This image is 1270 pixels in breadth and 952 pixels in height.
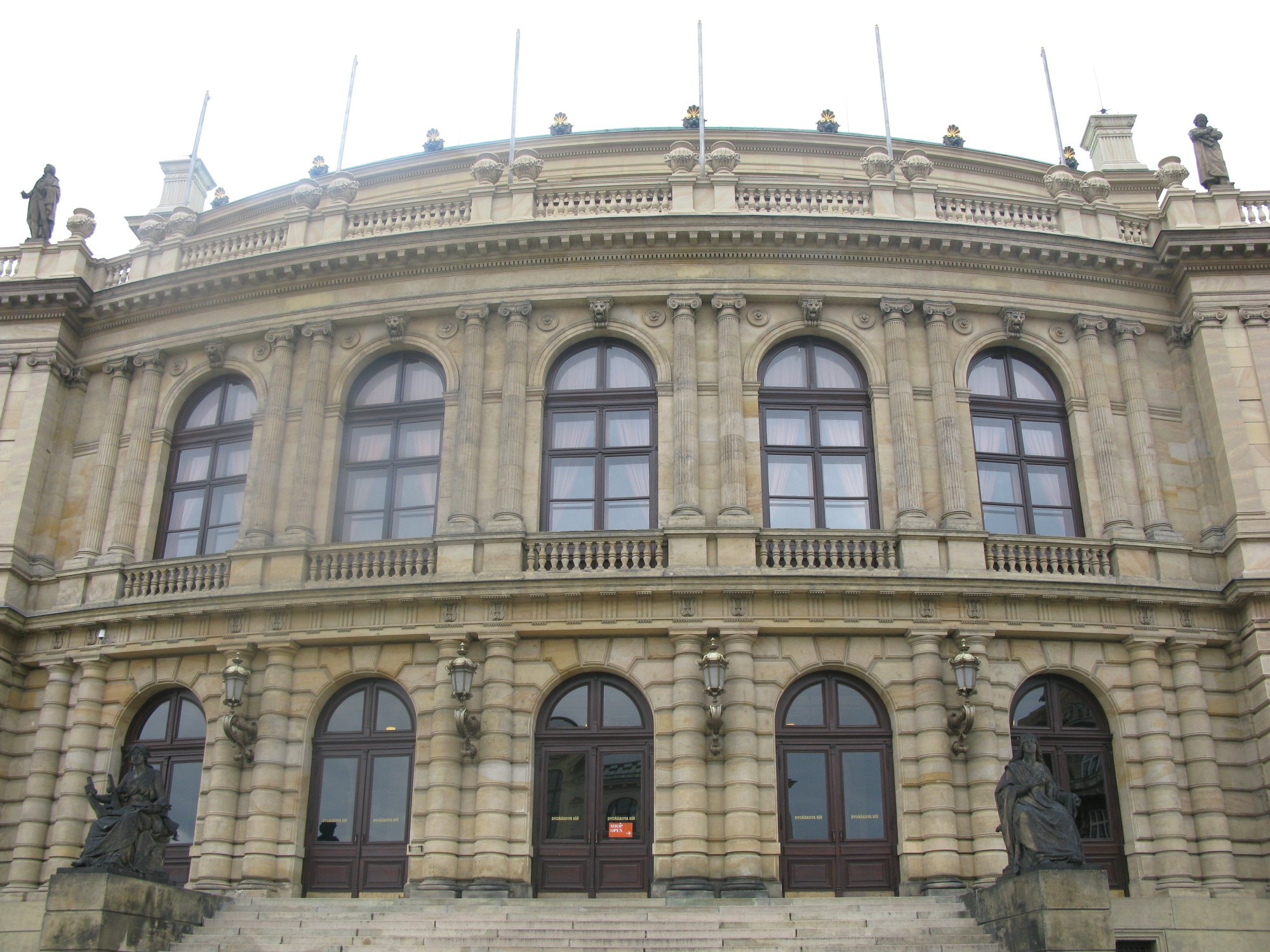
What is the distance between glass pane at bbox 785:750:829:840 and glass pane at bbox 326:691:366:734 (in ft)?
26.2

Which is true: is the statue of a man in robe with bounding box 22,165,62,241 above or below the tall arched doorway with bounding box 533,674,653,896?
above

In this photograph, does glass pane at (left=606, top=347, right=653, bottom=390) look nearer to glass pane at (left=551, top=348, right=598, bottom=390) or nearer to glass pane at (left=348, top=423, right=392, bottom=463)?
glass pane at (left=551, top=348, right=598, bottom=390)

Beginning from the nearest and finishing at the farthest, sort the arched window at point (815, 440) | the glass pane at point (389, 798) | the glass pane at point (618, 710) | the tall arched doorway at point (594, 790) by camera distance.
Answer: the tall arched doorway at point (594, 790), the glass pane at point (389, 798), the glass pane at point (618, 710), the arched window at point (815, 440)

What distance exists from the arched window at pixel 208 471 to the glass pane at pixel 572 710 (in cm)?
813

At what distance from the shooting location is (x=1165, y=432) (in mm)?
23672

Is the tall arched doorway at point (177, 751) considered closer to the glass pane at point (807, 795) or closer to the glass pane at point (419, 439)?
the glass pane at point (419, 439)

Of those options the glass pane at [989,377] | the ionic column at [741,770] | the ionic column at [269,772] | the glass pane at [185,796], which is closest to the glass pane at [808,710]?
the ionic column at [741,770]

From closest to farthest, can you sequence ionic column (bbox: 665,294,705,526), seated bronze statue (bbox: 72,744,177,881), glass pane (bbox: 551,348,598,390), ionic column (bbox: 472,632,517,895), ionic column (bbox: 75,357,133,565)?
seated bronze statue (bbox: 72,744,177,881)
ionic column (bbox: 472,632,517,895)
ionic column (bbox: 665,294,705,526)
glass pane (bbox: 551,348,598,390)
ionic column (bbox: 75,357,133,565)

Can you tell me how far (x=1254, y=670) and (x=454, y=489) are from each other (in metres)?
15.2

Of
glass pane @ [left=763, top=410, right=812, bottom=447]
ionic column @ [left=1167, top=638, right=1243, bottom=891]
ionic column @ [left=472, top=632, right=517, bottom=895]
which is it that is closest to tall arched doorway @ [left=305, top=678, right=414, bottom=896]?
ionic column @ [left=472, top=632, right=517, bottom=895]

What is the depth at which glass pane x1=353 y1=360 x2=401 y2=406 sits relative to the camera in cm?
2462

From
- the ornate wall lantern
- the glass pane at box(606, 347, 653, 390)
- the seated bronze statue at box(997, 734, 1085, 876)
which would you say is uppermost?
the glass pane at box(606, 347, 653, 390)

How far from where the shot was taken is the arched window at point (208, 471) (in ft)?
80.3

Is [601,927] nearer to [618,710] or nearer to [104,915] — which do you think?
[618,710]
